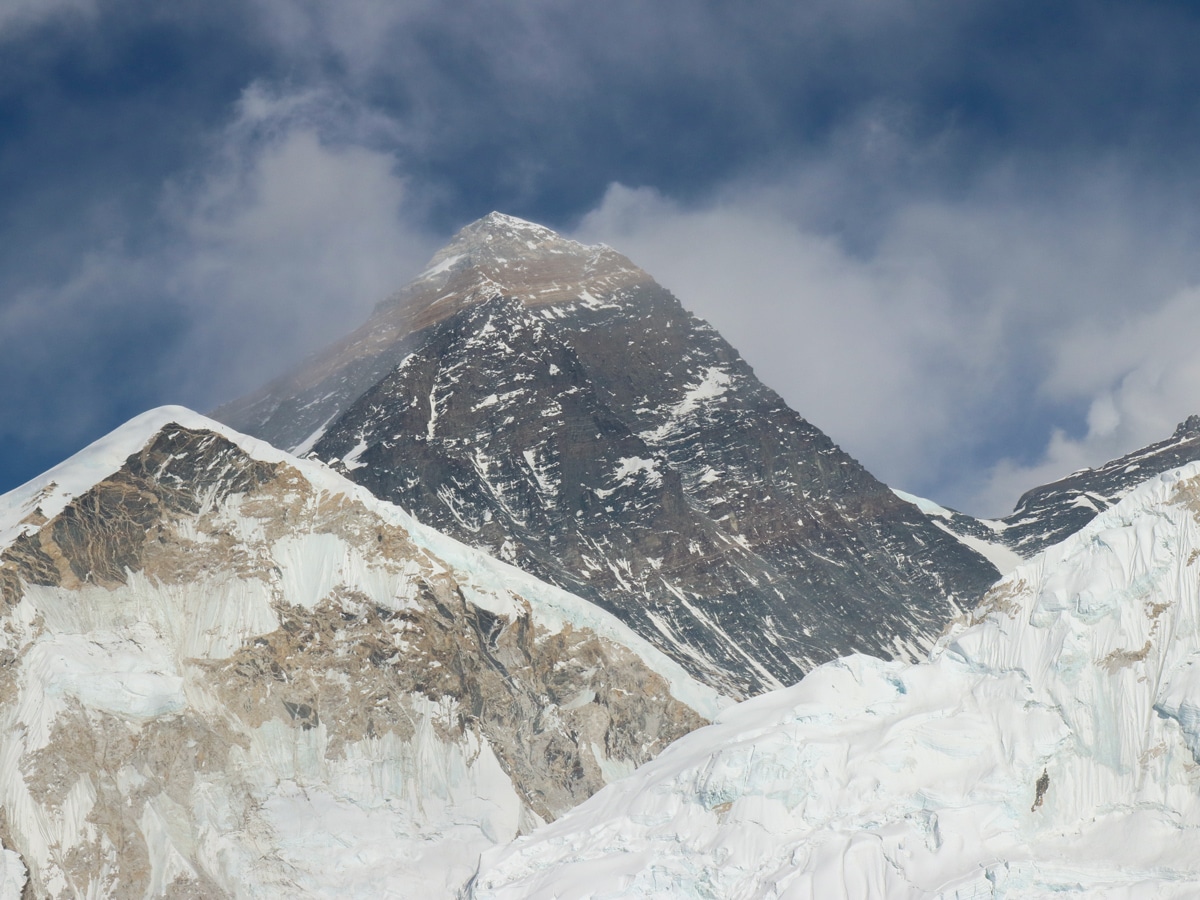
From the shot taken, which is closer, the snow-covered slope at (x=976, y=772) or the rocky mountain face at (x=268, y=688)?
the snow-covered slope at (x=976, y=772)

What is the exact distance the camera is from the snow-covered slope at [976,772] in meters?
72.4

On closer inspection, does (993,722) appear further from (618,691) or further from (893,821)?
(618,691)

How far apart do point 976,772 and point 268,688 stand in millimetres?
58566

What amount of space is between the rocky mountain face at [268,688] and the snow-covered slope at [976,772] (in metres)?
29.5

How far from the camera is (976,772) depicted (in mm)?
76688

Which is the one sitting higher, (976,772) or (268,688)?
(268,688)

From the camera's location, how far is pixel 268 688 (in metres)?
117

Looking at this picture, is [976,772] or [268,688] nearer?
[976,772]

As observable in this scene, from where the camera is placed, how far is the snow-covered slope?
72.4 metres

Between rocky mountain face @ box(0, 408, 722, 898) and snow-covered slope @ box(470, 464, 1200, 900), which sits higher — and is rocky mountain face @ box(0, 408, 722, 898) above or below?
above

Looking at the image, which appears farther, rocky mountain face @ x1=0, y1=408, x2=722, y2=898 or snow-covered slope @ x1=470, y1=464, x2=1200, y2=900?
rocky mountain face @ x1=0, y1=408, x2=722, y2=898

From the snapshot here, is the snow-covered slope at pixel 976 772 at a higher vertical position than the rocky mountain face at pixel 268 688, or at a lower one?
lower

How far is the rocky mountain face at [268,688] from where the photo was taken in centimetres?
10588

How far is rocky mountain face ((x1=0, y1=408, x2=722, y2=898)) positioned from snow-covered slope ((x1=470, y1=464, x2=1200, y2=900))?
2952 centimetres
